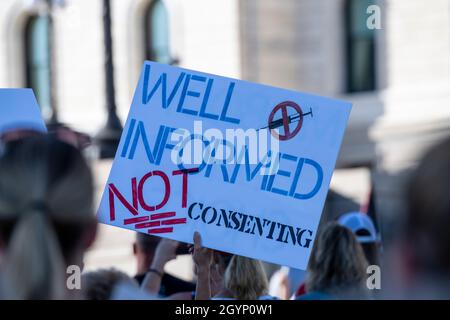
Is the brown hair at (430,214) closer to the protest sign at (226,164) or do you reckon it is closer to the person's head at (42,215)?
the person's head at (42,215)

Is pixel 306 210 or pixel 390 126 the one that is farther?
pixel 390 126

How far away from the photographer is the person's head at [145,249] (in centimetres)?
400

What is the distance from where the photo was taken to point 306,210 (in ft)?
9.95

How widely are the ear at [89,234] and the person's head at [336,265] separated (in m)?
1.35

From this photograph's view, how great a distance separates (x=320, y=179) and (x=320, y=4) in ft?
33.5

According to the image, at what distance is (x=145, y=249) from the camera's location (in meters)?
4.02

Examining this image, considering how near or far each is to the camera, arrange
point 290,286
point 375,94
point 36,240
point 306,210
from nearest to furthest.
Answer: point 36,240 → point 306,210 → point 290,286 → point 375,94

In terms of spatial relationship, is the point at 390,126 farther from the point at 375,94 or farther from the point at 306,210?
the point at 306,210

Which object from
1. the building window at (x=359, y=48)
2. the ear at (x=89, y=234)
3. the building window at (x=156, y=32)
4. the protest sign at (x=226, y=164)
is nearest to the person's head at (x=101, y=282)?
the protest sign at (x=226, y=164)

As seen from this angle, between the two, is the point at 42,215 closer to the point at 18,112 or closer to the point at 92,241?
the point at 92,241

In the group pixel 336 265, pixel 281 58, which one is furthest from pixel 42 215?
pixel 281 58

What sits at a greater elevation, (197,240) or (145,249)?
(197,240)

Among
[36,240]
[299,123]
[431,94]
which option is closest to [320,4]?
[431,94]

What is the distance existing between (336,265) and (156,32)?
37.0 feet
